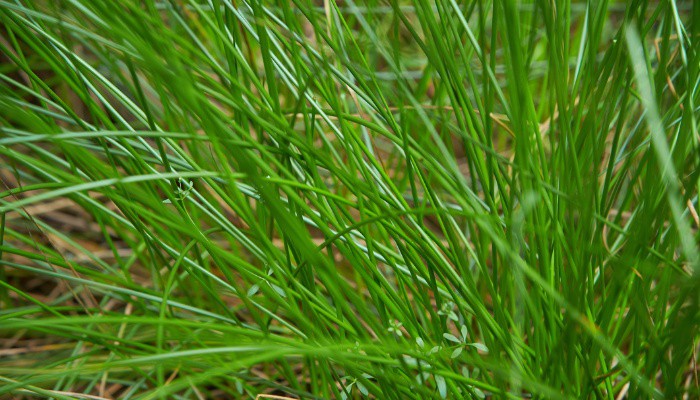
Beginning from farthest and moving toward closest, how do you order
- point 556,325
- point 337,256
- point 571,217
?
1. point 337,256
2. point 556,325
3. point 571,217

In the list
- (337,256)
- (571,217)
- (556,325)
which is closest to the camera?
(571,217)

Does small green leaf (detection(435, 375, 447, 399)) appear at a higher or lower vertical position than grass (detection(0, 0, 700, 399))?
lower

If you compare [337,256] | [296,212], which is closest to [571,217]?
[296,212]

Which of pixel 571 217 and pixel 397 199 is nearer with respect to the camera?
pixel 571 217

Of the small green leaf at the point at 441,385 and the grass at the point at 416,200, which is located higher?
the grass at the point at 416,200

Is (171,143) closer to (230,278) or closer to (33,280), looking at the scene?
(230,278)

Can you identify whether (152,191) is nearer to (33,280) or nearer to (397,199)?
(397,199)

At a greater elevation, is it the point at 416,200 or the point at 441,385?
the point at 416,200

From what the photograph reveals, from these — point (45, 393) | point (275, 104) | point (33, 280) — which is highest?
point (275, 104)

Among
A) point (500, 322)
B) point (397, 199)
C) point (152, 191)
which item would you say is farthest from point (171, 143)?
point (500, 322)

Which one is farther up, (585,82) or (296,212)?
(585,82)
